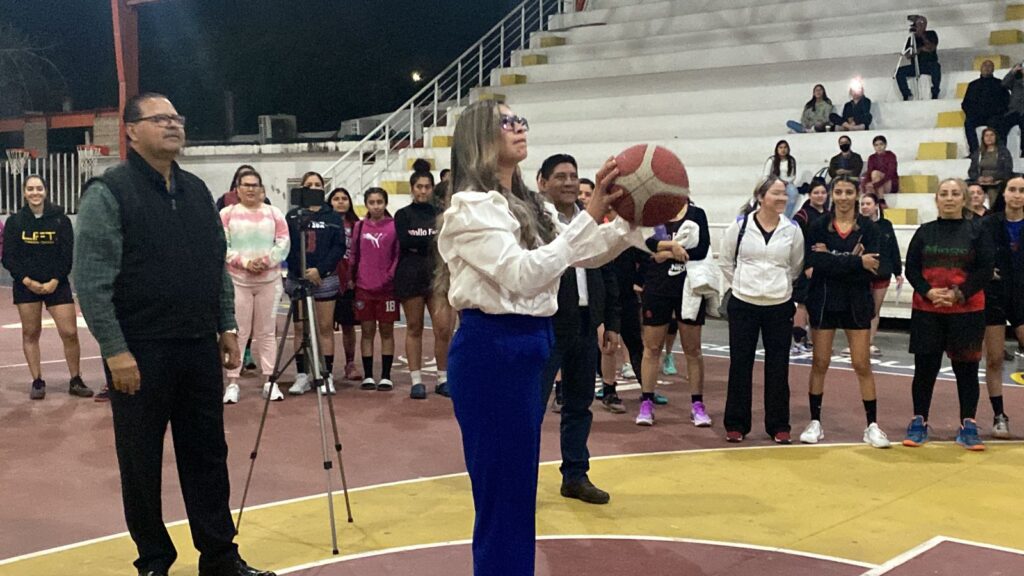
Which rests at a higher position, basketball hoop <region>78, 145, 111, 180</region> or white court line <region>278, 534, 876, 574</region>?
basketball hoop <region>78, 145, 111, 180</region>

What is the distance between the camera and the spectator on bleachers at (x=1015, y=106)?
45.1 ft

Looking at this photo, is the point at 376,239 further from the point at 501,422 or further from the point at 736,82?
the point at 736,82

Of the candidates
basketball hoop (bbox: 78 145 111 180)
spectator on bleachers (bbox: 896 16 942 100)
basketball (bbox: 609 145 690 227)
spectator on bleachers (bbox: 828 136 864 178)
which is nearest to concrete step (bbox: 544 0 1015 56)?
spectator on bleachers (bbox: 896 16 942 100)

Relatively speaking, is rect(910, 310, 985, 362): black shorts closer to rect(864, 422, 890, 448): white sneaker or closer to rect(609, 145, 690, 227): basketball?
rect(864, 422, 890, 448): white sneaker

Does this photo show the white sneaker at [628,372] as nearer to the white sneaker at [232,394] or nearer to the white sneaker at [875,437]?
the white sneaker at [875,437]

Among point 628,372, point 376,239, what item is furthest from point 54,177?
point 628,372

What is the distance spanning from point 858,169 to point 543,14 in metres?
11.8

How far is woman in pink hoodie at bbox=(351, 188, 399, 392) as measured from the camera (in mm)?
9157

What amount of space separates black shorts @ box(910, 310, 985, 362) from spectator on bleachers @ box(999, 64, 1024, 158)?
7.81 m

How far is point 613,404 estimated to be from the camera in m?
8.23

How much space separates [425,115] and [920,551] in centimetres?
1883

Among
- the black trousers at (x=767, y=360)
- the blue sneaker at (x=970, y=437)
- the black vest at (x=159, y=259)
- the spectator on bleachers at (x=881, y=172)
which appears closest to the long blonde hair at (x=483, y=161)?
the black vest at (x=159, y=259)

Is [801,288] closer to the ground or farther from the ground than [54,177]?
closer to the ground

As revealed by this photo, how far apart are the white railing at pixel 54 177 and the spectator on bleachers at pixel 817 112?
1593 cm
